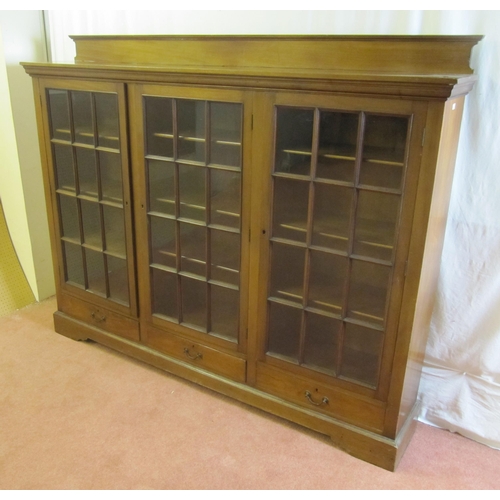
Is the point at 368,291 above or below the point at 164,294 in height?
above

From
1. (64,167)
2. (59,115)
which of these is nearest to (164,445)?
(64,167)

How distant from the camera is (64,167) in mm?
2152

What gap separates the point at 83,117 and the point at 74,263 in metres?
0.69

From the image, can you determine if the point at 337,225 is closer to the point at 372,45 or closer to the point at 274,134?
the point at 274,134

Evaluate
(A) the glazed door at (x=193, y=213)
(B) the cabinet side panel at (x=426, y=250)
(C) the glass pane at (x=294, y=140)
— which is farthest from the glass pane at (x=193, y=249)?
(B) the cabinet side panel at (x=426, y=250)

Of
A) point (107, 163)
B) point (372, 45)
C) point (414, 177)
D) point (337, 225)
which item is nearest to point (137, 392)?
point (107, 163)

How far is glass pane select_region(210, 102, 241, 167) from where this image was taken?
1.65 meters

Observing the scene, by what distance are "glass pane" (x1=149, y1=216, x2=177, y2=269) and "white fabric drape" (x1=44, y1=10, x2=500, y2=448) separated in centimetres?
80

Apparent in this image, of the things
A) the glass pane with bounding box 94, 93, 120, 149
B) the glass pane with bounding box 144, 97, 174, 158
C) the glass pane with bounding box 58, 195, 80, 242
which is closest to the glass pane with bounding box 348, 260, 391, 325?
the glass pane with bounding box 144, 97, 174, 158

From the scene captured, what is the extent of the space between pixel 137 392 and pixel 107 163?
947 millimetres

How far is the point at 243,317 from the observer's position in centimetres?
186

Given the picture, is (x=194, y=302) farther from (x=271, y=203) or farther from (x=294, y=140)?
(x=294, y=140)

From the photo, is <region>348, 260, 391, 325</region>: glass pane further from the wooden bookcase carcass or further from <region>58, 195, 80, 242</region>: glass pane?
<region>58, 195, 80, 242</region>: glass pane

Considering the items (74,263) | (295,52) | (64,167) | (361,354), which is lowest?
(361,354)
